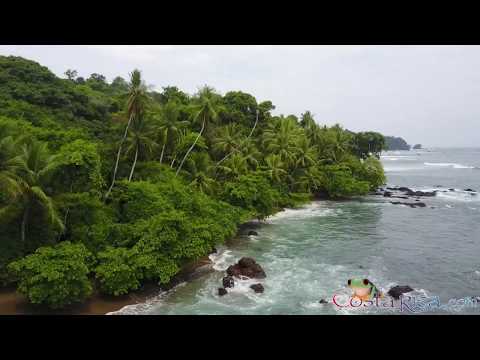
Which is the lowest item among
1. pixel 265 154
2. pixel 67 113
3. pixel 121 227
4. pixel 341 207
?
pixel 341 207

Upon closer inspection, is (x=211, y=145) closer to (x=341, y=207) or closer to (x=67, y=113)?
(x=67, y=113)

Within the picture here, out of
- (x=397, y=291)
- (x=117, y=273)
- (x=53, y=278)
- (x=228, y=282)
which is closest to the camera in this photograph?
(x=53, y=278)

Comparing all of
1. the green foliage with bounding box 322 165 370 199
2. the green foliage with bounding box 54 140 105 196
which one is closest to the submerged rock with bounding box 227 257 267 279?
the green foliage with bounding box 54 140 105 196

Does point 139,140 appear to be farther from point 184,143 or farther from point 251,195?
point 251,195

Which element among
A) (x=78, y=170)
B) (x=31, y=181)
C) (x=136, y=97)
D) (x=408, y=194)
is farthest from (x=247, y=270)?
(x=408, y=194)

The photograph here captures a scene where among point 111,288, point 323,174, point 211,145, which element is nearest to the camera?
point 111,288
